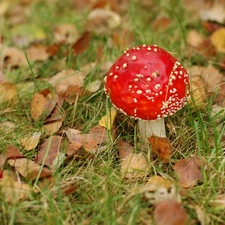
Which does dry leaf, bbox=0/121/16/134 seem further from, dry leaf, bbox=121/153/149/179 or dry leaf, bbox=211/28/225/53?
dry leaf, bbox=211/28/225/53

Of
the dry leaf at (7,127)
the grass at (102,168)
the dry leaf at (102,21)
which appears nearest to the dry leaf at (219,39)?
the grass at (102,168)

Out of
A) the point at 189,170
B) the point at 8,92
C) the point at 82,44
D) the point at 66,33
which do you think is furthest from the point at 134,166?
the point at 66,33

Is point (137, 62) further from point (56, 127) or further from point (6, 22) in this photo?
point (6, 22)

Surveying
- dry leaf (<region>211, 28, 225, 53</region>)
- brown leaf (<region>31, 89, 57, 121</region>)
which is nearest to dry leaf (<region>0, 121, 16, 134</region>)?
brown leaf (<region>31, 89, 57, 121</region>)

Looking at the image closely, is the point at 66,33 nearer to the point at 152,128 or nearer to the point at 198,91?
the point at 198,91

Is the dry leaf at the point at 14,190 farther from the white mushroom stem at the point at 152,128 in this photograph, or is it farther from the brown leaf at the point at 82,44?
the brown leaf at the point at 82,44

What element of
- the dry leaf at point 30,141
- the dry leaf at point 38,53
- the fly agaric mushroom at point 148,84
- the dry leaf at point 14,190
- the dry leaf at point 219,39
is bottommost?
the dry leaf at point 30,141
